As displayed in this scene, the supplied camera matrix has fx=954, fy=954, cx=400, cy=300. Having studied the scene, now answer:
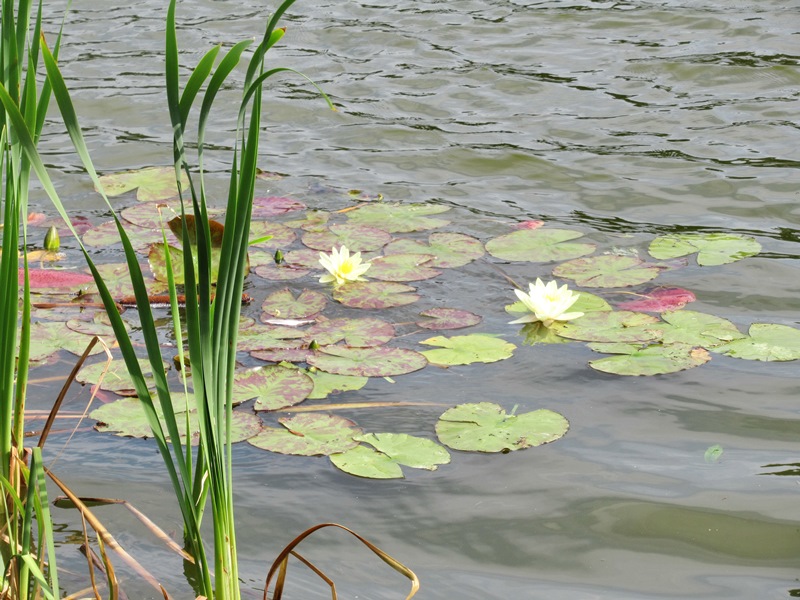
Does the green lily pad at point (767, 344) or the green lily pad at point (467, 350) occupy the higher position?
the green lily pad at point (767, 344)

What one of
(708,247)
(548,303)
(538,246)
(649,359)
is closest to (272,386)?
(548,303)

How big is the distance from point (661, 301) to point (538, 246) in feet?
1.72

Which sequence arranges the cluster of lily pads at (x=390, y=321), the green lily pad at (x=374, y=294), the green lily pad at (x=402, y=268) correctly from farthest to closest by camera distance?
the green lily pad at (x=402, y=268)
the green lily pad at (x=374, y=294)
the cluster of lily pads at (x=390, y=321)

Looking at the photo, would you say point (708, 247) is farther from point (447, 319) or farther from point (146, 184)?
point (146, 184)

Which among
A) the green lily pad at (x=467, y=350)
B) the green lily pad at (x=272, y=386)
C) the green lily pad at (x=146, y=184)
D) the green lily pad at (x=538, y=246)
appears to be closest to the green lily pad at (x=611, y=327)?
the green lily pad at (x=467, y=350)

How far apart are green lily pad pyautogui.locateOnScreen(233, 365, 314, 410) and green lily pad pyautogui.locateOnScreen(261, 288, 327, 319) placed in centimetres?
38

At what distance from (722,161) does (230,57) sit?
3075mm

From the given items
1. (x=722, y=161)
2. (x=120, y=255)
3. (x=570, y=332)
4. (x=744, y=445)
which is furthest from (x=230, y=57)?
(x=722, y=161)

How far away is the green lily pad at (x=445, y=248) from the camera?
2928mm

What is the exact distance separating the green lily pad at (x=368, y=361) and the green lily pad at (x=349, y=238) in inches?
28.8

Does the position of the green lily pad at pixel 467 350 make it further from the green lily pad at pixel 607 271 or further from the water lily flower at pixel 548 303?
the green lily pad at pixel 607 271

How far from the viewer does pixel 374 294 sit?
2699 millimetres

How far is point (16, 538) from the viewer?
1.31m

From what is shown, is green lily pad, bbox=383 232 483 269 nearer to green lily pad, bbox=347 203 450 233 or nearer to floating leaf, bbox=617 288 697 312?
green lily pad, bbox=347 203 450 233
